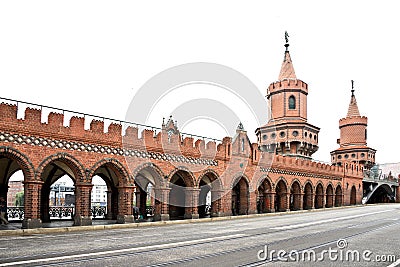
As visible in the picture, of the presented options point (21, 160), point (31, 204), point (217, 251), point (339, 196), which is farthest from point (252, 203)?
point (217, 251)

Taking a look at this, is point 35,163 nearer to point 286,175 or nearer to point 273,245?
point 273,245

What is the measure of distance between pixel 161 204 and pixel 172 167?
2.21 meters

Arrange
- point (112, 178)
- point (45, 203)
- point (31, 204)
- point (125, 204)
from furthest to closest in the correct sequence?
point (112, 178) → point (45, 203) → point (125, 204) → point (31, 204)

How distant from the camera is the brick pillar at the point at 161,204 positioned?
24078 millimetres

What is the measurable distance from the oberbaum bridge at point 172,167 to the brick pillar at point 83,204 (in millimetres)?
47

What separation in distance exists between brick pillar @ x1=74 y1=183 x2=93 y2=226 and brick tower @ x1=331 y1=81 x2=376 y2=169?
5068 centimetres

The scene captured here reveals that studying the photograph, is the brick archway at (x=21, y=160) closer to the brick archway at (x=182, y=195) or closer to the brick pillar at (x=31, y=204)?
the brick pillar at (x=31, y=204)

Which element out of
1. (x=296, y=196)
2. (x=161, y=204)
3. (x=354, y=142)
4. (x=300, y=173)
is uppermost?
(x=354, y=142)

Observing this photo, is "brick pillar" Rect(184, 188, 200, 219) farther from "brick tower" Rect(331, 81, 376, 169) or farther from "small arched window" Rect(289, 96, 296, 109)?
"brick tower" Rect(331, 81, 376, 169)

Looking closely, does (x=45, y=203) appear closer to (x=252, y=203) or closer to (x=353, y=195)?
(x=252, y=203)

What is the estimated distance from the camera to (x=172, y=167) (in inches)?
976

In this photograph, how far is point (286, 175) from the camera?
35719 mm

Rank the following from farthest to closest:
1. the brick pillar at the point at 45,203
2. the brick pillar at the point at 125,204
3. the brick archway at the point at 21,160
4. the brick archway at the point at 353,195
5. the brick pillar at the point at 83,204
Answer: the brick archway at the point at 353,195 < the brick pillar at the point at 45,203 < the brick pillar at the point at 125,204 < the brick pillar at the point at 83,204 < the brick archway at the point at 21,160

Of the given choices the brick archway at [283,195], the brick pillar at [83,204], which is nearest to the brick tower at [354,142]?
the brick archway at [283,195]
